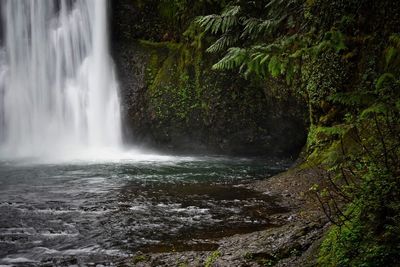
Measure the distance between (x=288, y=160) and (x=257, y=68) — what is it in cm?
984

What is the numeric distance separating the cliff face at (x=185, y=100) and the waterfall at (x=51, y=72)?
84cm

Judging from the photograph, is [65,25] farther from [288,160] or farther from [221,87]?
[288,160]

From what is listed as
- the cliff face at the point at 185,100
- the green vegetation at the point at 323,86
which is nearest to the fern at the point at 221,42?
the green vegetation at the point at 323,86

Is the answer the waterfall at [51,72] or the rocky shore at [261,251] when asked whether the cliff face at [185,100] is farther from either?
the rocky shore at [261,251]

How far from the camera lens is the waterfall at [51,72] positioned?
55.8 feet

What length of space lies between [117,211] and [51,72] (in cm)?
1192

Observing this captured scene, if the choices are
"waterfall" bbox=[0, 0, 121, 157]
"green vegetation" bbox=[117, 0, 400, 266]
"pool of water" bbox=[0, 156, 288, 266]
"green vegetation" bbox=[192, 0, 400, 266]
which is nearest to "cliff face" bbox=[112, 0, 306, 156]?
"green vegetation" bbox=[117, 0, 400, 266]

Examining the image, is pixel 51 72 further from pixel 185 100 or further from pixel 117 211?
pixel 117 211

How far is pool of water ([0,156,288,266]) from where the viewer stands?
5300mm

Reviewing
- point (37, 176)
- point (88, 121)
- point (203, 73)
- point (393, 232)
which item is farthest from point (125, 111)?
point (393, 232)

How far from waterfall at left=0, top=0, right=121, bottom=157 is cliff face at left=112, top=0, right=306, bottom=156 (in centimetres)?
84

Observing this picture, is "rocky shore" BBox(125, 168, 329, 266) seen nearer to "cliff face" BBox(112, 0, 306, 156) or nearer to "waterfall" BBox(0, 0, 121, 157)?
"cliff face" BBox(112, 0, 306, 156)

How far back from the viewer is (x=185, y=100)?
15.7 m

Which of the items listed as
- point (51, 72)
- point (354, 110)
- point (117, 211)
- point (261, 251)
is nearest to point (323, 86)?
point (354, 110)
